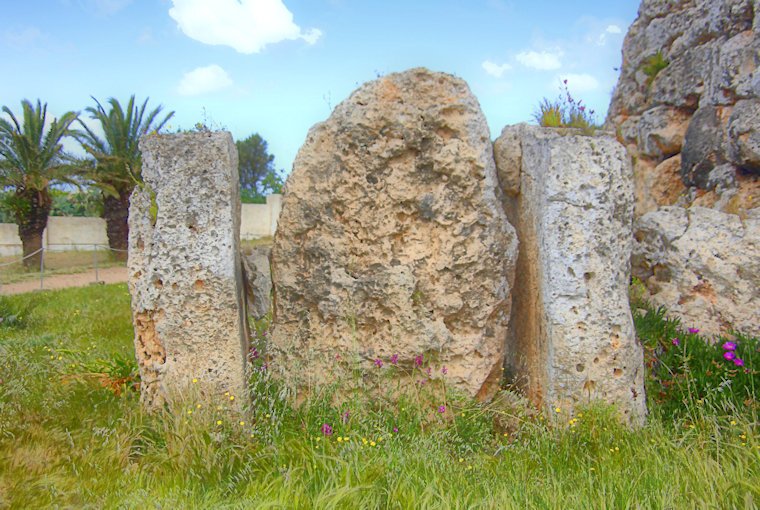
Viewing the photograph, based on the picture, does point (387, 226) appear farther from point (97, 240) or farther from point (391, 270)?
point (97, 240)

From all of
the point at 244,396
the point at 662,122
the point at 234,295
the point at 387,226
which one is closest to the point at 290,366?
the point at 244,396

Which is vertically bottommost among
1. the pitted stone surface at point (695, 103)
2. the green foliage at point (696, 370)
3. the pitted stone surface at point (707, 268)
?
the green foliage at point (696, 370)

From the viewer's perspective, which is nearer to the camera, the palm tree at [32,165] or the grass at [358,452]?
the grass at [358,452]

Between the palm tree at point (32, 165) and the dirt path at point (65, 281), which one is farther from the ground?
the palm tree at point (32, 165)

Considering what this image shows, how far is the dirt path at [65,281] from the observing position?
51.7 feet

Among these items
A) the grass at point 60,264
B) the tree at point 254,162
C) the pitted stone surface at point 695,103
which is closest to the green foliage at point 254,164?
the tree at point 254,162

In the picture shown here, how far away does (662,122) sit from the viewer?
8797 mm

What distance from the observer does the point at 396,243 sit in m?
4.99

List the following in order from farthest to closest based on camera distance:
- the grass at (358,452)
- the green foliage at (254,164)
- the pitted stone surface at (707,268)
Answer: the green foliage at (254,164) < the pitted stone surface at (707,268) < the grass at (358,452)

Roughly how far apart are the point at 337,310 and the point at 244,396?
3.10 feet

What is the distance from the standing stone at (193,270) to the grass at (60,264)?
15.4m

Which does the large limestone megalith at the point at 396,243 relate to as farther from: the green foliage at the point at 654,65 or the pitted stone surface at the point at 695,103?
the green foliage at the point at 654,65

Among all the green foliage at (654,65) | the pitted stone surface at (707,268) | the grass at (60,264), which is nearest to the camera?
the pitted stone surface at (707,268)

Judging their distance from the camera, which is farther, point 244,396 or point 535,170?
point 535,170
